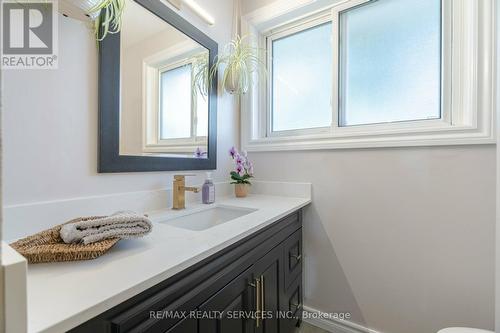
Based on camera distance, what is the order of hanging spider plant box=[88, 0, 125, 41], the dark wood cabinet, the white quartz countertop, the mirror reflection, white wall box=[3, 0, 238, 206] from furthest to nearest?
the mirror reflection < hanging spider plant box=[88, 0, 125, 41] < white wall box=[3, 0, 238, 206] < the dark wood cabinet < the white quartz countertop

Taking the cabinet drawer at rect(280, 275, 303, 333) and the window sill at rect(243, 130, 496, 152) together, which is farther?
the cabinet drawer at rect(280, 275, 303, 333)

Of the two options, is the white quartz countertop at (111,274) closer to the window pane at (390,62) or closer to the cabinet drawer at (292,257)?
the cabinet drawer at (292,257)

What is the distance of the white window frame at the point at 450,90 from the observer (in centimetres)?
102

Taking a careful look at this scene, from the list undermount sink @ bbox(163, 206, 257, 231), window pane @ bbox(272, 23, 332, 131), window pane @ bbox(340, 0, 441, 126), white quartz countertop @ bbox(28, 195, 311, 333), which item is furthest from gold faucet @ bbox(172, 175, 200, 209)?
window pane @ bbox(340, 0, 441, 126)

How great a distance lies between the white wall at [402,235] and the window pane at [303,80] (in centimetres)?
31

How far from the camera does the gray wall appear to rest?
106 centimetres

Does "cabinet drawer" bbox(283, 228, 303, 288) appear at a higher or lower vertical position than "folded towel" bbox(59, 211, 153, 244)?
lower

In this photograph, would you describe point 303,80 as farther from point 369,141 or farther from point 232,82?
point 369,141

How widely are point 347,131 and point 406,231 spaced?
24.7 inches

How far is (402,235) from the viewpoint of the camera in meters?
1.22

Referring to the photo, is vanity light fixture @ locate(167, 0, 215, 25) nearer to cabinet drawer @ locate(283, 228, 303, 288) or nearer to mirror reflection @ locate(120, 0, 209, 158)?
mirror reflection @ locate(120, 0, 209, 158)

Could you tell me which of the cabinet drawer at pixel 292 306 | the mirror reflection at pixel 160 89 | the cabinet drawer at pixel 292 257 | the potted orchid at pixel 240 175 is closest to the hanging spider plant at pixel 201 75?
the mirror reflection at pixel 160 89

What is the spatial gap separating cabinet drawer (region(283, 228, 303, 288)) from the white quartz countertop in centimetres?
48

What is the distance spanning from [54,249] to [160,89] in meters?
0.85
